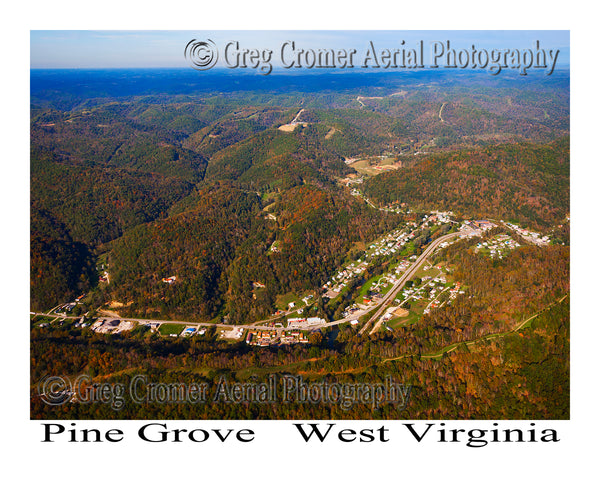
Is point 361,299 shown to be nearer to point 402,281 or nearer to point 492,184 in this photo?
point 402,281

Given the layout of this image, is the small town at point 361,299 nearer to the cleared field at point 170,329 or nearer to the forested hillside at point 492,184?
the cleared field at point 170,329

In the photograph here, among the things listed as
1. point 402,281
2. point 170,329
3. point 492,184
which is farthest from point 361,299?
point 492,184

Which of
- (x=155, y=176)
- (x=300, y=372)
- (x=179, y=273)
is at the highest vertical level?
(x=155, y=176)

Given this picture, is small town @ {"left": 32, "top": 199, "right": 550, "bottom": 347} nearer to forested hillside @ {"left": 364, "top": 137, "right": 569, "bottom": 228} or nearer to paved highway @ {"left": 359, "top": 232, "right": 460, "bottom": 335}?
paved highway @ {"left": 359, "top": 232, "right": 460, "bottom": 335}

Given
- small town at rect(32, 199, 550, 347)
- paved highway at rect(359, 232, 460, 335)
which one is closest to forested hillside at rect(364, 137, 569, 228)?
small town at rect(32, 199, 550, 347)

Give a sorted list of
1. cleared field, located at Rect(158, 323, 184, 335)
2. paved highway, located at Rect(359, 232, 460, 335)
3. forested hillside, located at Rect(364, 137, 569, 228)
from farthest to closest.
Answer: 1. forested hillside, located at Rect(364, 137, 569, 228)
2. cleared field, located at Rect(158, 323, 184, 335)
3. paved highway, located at Rect(359, 232, 460, 335)

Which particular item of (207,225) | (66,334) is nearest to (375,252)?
(207,225)

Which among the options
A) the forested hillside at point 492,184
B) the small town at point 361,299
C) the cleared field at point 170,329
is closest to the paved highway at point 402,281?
the small town at point 361,299

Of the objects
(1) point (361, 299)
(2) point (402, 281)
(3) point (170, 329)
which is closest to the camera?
(3) point (170, 329)

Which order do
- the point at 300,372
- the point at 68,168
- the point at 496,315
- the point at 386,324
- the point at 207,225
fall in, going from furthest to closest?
the point at 68,168
the point at 207,225
the point at 386,324
the point at 496,315
the point at 300,372

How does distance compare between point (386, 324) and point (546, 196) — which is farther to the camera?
point (546, 196)

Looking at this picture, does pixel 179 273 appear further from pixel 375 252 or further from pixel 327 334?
pixel 375 252
